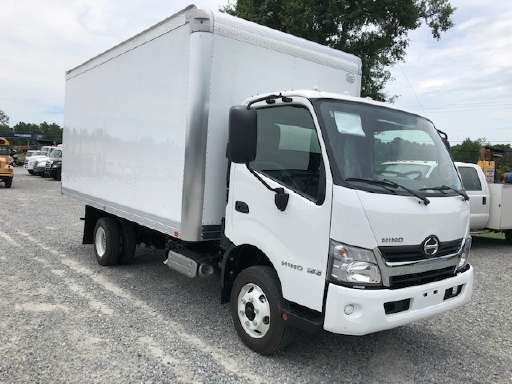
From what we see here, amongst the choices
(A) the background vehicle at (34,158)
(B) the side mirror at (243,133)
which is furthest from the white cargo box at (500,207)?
(A) the background vehicle at (34,158)

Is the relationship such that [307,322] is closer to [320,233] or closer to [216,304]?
[320,233]

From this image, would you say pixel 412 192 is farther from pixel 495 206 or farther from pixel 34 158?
pixel 34 158

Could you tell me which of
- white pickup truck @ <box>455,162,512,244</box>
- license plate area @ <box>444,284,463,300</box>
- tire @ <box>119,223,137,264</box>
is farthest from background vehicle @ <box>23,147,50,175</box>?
license plate area @ <box>444,284,463,300</box>

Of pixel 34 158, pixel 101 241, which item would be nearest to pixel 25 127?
pixel 34 158

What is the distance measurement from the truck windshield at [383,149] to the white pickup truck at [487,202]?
6.70m

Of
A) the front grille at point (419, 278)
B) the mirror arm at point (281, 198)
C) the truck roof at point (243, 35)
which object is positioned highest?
the truck roof at point (243, 35)

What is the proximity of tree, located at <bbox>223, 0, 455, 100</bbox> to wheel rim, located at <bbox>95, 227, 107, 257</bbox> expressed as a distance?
36.3 feet

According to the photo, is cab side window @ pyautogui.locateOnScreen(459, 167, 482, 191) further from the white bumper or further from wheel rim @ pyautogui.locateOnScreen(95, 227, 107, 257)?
wheel rim @ pyautogui.locateOnScreen(95, 227, 107, 257)

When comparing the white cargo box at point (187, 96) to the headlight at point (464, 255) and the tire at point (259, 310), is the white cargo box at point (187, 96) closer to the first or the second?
the tire at point (259, 310)

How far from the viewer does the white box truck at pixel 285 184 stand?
3311 mm

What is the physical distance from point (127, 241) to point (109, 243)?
267 millimetres

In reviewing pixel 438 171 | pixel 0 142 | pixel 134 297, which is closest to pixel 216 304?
pixel 134 297

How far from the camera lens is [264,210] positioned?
12.8ft

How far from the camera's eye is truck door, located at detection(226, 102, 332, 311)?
341 cm
